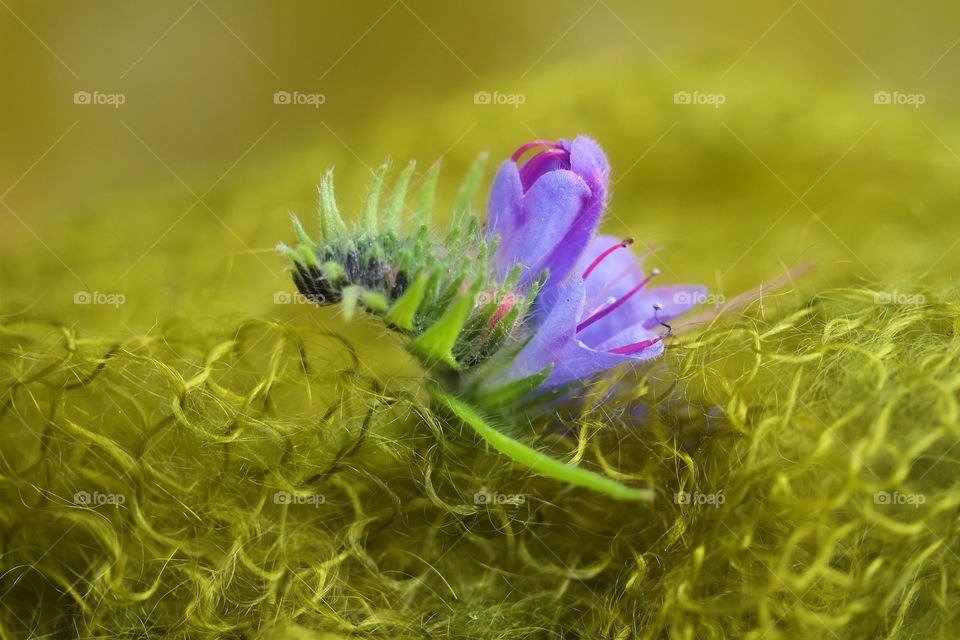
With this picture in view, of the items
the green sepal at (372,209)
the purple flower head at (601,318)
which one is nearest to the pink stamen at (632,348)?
the purple flower head at (601,318)

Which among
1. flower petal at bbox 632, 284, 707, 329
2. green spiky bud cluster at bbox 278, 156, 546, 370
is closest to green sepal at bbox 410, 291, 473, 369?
Result: green spiky bud cluster at bbox 278, 156, 546, 370

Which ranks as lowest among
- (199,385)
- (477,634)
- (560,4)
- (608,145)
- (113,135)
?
(477,634)

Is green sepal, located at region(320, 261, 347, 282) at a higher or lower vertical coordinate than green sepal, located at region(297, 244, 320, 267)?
lower

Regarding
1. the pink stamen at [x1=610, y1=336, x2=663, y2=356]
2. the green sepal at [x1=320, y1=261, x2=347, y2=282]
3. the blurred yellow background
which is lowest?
the pink stamen at [x1=610, y1=336, x2=663, y2=356]

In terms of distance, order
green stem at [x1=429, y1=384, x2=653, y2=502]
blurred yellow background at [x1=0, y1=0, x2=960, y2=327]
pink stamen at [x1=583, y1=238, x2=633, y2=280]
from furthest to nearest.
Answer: blurred yellow background at [x1=0, y1=0, x2=960, y2=327] → pink stamen at [x1=583, y1=238, x2=633, y2=280] → green stem at [x1=429, y1=384, x2=653, y2=502]

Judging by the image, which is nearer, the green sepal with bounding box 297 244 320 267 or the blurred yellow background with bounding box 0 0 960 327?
the green sepal with bounding box 297 244 320 267

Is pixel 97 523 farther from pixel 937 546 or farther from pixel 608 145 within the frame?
pixel 608 145

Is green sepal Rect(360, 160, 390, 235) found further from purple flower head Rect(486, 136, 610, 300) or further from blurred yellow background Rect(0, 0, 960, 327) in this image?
blurred yellow background Rect(0, 0, 960, 327)

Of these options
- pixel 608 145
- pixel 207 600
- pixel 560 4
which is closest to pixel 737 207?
pixel 608 145
